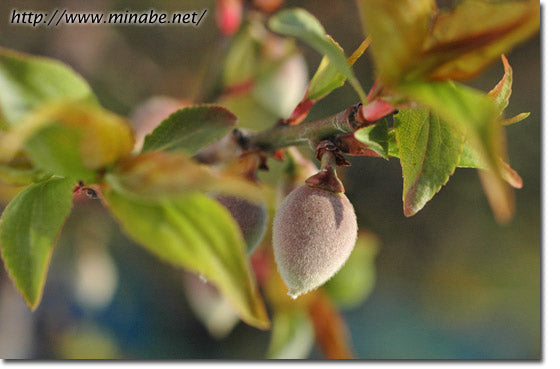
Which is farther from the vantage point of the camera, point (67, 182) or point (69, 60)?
point (69, 60)

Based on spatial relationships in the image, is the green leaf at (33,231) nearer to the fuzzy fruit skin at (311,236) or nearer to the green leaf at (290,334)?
the fuzzy fruit skin at (311,236)

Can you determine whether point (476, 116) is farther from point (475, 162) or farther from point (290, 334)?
point (290, 334)

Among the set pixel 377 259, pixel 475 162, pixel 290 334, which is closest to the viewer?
pixel 475 162

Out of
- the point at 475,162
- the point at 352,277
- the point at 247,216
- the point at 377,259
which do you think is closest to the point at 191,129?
the point at 247,216

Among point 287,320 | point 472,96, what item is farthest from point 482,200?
point 472,96

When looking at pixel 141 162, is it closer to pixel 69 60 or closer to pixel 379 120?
pixel 379 120
